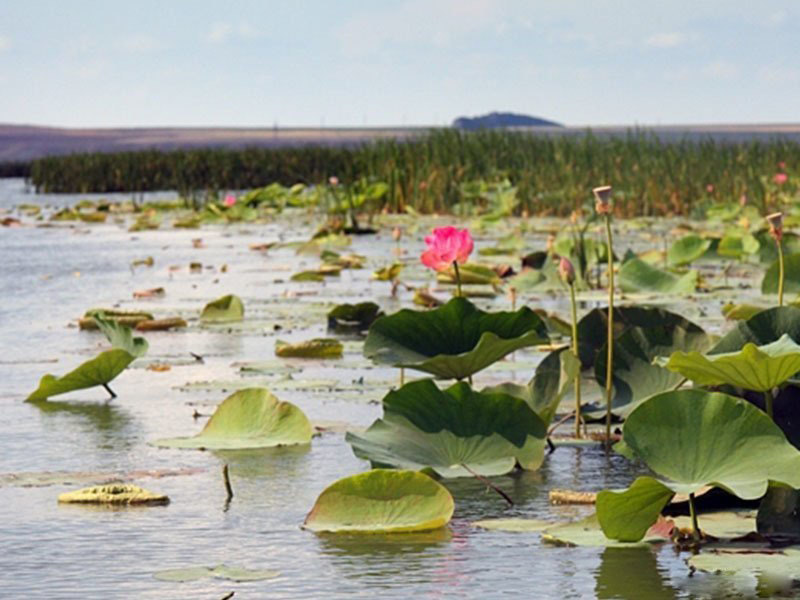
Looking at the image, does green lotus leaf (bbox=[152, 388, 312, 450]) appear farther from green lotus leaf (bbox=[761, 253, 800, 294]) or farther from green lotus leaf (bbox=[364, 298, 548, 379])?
green lotus leaf (bbox=[761, 253, 800, 294])

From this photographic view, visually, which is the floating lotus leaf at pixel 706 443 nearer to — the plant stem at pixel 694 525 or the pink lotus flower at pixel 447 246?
the plant stem at pixel 694 525

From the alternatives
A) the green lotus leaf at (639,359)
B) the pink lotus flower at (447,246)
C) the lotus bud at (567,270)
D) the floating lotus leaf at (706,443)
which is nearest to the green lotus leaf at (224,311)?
the pink lotus flower at (447,246)

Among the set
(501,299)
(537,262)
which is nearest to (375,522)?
(501,299)

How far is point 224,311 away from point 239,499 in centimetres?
253

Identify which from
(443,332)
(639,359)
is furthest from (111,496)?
(639,359)

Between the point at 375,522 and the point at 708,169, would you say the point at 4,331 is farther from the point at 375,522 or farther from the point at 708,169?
the point at 708,169

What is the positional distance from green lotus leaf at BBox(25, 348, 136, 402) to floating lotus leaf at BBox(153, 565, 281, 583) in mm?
1391

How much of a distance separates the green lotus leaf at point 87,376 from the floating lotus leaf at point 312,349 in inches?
27.2

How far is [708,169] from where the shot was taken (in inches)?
503

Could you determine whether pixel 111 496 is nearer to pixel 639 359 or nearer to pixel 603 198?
pixel 603 198

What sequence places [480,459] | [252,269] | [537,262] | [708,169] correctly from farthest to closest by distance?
[708,169]
[252,269]
[537,262]
[480,459]

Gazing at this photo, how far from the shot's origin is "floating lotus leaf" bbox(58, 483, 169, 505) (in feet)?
7.38

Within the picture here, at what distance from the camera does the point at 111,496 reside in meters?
2.26

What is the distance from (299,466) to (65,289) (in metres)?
4.10
